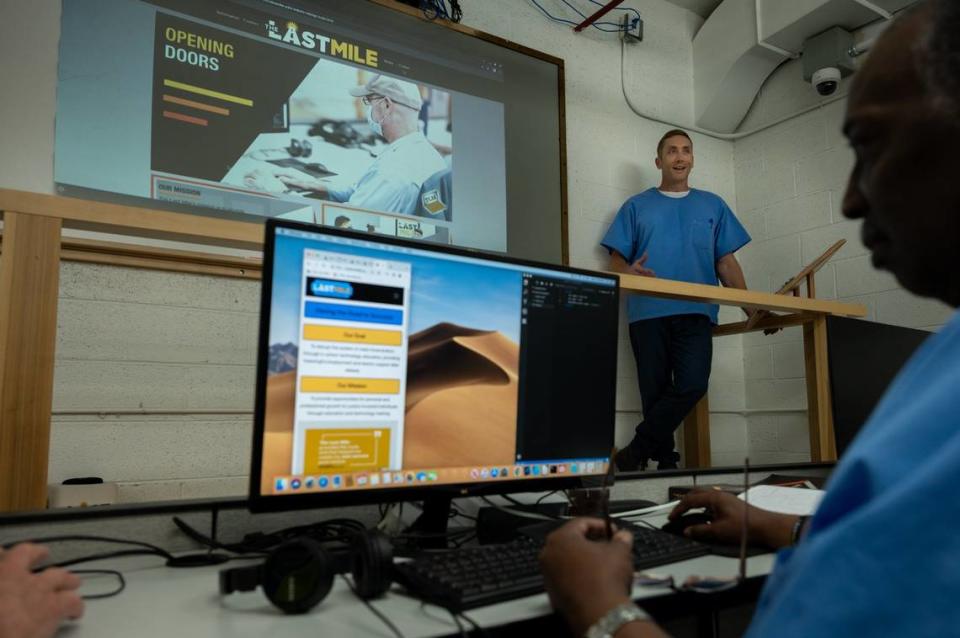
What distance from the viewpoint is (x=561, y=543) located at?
672mm

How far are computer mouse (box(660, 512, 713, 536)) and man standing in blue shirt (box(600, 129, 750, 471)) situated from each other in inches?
71.9

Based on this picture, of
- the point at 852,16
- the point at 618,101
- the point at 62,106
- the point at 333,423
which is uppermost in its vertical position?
the point at 852,16

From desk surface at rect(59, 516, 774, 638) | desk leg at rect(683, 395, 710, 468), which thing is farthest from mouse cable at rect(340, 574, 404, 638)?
desk leg at rect(683, 395, 710, 468)

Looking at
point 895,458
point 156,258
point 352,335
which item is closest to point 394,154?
point 156,258

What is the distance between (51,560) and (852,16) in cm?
364

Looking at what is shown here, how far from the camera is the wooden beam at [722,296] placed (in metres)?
1.48

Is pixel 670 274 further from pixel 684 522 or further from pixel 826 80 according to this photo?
pixel 684 522

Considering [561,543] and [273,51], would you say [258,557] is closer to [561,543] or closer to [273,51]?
[561,543]

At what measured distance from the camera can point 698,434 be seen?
10.5 ft

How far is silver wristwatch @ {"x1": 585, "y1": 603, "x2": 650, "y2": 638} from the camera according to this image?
0.57m

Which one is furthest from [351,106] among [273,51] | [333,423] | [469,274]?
[333,423]

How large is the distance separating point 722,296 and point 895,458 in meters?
1.42

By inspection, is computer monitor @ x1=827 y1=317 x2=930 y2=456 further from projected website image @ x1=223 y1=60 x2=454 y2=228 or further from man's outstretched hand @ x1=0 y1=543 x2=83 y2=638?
projected website image @ x1=223 y1=60 x2=454 y2=228

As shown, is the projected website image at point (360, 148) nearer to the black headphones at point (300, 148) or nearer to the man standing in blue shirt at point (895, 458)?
the black headphones at point (300, 148)
